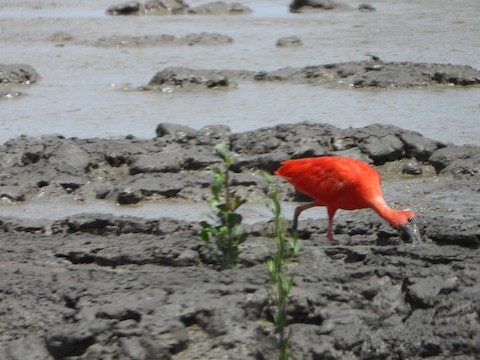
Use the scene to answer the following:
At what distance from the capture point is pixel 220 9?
73.2ft

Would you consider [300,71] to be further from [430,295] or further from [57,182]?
[430,295]

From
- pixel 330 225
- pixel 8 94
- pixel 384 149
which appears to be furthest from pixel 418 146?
pixel 8 94

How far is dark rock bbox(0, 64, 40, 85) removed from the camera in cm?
1430

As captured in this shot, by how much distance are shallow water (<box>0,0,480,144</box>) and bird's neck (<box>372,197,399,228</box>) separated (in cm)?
375

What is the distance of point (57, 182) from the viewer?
8.76 m

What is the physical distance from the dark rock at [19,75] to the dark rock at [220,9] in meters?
7.89

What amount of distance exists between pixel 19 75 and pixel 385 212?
9077 millimetres

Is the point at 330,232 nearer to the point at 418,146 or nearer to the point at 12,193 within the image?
the point at 418,146

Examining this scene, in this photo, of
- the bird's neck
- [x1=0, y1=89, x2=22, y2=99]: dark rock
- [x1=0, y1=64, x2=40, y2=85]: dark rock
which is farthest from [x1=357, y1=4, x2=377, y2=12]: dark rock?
the bird's neck

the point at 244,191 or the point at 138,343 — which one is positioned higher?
the point at 138,343

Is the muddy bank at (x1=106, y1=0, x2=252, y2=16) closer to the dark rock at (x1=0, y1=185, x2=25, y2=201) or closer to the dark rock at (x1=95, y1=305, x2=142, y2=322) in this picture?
the dark rock at (x1=0, y1=185, x2=25, y2=201)

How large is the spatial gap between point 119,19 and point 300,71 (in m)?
8.54

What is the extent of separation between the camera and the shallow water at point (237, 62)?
1116cm

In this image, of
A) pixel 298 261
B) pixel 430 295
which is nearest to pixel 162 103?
pixel 298 261
